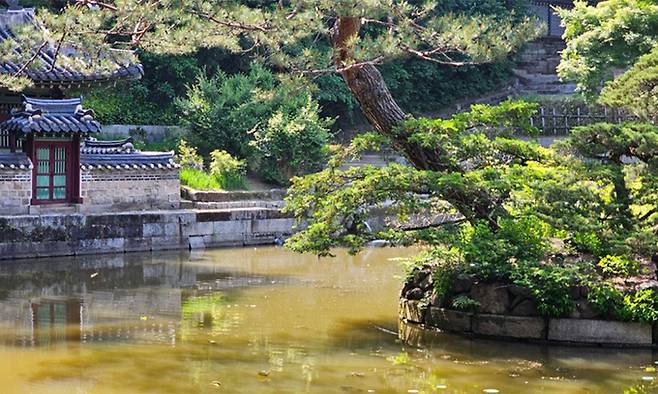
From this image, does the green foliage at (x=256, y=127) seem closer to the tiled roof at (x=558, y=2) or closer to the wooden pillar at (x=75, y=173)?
the wooden pillar at (x=75, y=173)

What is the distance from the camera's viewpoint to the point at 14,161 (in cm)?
2344

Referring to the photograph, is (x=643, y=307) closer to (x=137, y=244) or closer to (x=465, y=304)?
(x=465, y=304)

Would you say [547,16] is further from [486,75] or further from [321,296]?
[321,296]

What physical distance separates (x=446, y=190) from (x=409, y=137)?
1062 millimetres

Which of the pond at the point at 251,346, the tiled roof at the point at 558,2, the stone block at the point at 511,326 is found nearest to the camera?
the pond at the point at 251,346

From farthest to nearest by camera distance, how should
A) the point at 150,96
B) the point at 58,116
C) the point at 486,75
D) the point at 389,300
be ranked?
the point at 486,75
the point at 150,96
the point at 58,116
the point at 389,300

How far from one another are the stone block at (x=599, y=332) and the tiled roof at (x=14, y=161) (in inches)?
542

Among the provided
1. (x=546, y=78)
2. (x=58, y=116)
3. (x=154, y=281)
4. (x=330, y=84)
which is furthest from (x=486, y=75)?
(x=154, y=281)

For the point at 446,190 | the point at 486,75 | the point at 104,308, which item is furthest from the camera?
the point at 486,75

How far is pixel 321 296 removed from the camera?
17.3 metres

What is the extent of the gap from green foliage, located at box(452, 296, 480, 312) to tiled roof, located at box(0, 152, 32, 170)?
1253 cm

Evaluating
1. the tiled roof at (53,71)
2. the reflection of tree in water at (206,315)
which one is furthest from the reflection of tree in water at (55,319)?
the tiled roof at (53,71)

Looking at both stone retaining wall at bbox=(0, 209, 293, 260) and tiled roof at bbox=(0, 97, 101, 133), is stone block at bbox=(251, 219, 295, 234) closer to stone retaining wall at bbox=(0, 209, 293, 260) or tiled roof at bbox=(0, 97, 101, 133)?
stone retaining wall at bbox=(0, 209, 293, 260)

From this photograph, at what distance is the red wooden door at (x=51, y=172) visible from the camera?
23969mm
